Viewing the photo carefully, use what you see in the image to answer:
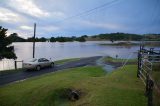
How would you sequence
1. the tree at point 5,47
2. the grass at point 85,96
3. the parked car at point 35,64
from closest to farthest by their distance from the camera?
the grass at point 85,96
the parked car at point 35,64
the tree at point 5,47

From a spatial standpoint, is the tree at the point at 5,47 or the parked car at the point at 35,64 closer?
the parked car at the point at 35,64

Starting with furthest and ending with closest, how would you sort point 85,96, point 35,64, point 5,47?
point 5,47 → point 35,64 → point 85,96

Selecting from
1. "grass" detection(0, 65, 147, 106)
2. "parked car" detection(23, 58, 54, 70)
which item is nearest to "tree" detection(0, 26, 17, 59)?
"parked car" detection(23, 58, 54, 70)

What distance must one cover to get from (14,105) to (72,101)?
355 cm

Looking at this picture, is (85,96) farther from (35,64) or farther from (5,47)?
(5,47)

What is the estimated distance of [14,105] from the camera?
13047 mm

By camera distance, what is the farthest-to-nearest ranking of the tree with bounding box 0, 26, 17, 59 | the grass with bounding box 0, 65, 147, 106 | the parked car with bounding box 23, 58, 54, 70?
1. the tree with bounding box 0, 26, 17, 59
2. the parked car with bounding box 23, 58, 54, 70
3. the grass with bounding box 0, 65, 147, 106

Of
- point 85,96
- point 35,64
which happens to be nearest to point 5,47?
point 35,64

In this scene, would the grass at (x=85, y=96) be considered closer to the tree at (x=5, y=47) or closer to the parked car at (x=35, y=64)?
the parked car at (x=35, y=64)

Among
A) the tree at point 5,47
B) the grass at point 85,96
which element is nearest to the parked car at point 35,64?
the tree at point 5,47

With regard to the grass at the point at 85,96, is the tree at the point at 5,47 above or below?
above

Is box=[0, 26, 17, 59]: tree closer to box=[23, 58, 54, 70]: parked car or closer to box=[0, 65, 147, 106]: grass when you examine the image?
box=[23, 58, 54, 70]: parked car

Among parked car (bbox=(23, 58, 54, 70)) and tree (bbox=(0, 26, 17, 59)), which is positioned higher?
tree (bbox=(0, 26, 17, 59))

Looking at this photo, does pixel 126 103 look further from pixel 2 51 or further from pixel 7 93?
pixel 2 51
